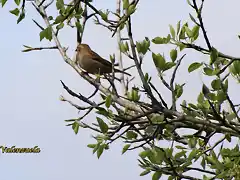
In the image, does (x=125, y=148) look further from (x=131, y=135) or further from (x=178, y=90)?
(x=178, y=90)

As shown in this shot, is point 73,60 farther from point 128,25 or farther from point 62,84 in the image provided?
point 128,25

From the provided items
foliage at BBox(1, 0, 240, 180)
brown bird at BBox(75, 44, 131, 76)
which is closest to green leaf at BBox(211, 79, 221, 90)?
foliage at BBox(1, 0, 240, 180)

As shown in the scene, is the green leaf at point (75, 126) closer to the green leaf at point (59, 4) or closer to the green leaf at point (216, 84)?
the green leaf at point (59, 4)

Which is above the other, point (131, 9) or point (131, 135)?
point (131, 9)

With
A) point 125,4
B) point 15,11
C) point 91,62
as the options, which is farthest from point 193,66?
point 91,62

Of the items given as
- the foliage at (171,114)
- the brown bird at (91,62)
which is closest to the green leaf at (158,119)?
the foliage at (171,114)

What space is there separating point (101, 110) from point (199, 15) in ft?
4.44

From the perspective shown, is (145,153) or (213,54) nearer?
(213,54)

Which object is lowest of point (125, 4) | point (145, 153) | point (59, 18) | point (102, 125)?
point (145, 153)

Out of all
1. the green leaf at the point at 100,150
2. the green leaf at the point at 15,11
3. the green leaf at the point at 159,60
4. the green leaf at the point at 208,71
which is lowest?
the green leaf at the point at 100,150

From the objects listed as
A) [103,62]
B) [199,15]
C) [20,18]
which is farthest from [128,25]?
[103,62]

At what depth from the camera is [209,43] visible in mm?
4477

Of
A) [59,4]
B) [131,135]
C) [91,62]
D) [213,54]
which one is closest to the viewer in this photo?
[213,54]

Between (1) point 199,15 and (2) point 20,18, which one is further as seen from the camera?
(2) point 20,18
